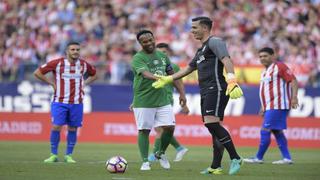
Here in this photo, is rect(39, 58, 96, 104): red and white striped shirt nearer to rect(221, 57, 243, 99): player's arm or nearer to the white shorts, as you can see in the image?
the white shorts

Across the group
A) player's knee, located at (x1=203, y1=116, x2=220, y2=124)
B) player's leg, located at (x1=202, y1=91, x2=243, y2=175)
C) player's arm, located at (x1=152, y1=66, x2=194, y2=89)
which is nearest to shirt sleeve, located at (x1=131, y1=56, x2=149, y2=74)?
player's arm, located at (x1=152, y1=66, x2=194, y2=89)

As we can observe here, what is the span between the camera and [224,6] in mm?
29406

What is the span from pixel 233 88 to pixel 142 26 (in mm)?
17281

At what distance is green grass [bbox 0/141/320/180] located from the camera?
482 inches

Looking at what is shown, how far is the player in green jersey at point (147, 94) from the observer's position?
13.4 metres

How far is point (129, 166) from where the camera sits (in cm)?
1432

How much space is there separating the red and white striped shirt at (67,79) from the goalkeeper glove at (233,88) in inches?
203

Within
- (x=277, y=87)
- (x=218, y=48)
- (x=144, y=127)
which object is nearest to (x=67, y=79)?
(x=144, y=127)

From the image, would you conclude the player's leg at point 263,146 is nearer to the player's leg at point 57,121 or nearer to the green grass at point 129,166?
the green grass at point 129,166

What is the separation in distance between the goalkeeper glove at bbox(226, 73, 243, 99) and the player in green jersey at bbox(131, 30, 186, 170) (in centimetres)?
164

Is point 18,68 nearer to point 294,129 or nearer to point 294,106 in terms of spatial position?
point 294,129

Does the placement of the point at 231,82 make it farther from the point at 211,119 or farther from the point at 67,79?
the point at 67,79

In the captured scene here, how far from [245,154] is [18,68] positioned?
9.12m

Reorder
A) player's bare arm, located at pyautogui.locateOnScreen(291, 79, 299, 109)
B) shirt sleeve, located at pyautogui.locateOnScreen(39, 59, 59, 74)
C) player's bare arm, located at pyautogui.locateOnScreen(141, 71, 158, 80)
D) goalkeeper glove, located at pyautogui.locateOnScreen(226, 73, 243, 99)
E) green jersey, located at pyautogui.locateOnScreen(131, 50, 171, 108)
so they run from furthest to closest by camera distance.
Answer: shirt sleeve, located at pyautogui.locateOnScreen(39, 59, 59, 74) → player's bare arm, located at pyautogui.locateOnScreen(291, 79, 299, 109) → green jersey, located at pyautogui.locateOnScreen(131, 50, 171, 108) → player's bare arm, located at pyautogui.locateOnScreen(141, 71, 158, 80) → goalkeeper glove, located at pyautogui.locateOnScreen(226, 73, 243, 99)
